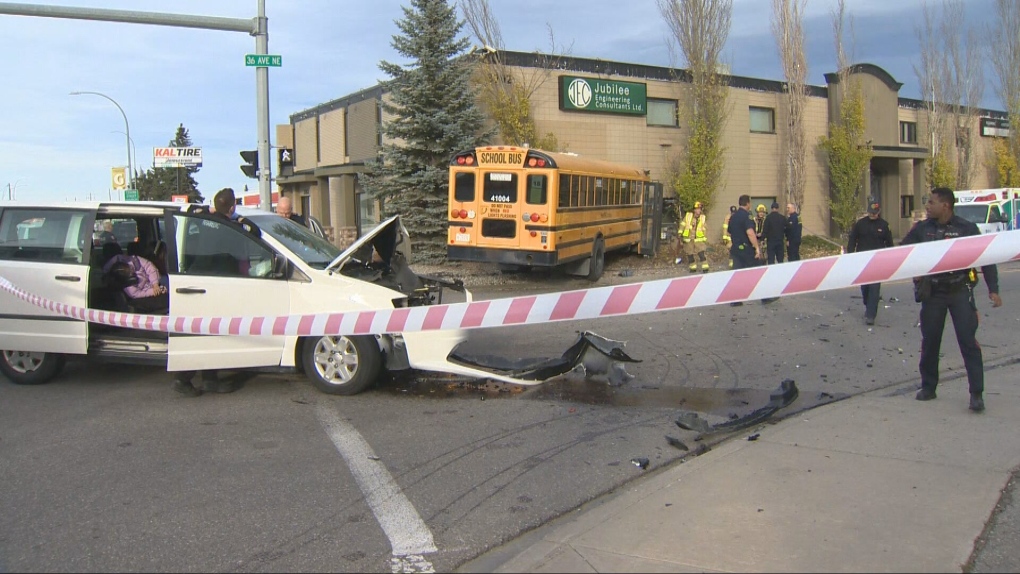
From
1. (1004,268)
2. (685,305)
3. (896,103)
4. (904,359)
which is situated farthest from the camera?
(896,103)

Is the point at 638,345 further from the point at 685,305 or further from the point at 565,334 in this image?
the point at 685,305

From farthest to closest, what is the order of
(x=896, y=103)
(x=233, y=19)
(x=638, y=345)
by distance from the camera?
(x=896, y=103) < (x=233, y=19) < (x=638, y=345)

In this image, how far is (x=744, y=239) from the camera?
1285 cm

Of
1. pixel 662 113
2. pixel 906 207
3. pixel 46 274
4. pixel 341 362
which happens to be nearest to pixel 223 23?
pixel 46 274

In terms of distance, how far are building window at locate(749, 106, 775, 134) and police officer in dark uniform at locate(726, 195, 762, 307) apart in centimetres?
1723

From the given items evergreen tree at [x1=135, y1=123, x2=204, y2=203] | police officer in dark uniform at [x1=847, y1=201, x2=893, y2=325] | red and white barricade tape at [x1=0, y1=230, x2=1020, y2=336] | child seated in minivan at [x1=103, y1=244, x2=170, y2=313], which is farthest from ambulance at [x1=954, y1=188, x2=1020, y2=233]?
evergreen tree at [x1=135, y1=123, x2=204, y2=203]

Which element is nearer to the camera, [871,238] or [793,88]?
[871,238]

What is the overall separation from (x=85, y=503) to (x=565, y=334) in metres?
6.71

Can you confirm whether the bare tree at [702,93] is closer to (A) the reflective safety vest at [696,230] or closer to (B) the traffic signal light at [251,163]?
(A) the reflective safety vest at [696,230]

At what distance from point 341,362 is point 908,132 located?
38.6m

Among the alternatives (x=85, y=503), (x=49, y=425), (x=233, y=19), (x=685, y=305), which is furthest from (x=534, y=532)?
(x=233, y=19)

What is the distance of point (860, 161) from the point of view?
29625 millimetres

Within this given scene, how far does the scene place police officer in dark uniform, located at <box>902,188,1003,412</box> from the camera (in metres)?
6.07

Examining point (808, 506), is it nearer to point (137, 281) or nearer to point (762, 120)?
point (137, 281)
